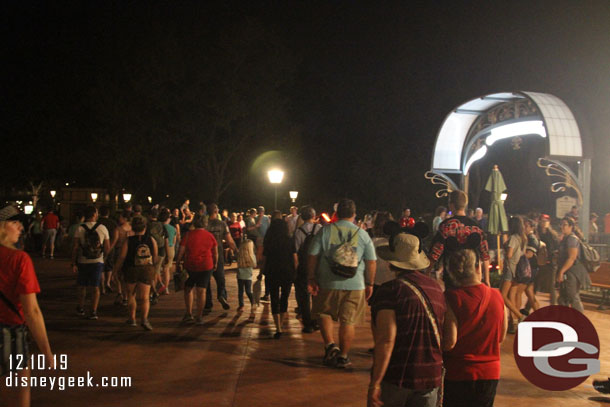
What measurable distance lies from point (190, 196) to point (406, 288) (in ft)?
135

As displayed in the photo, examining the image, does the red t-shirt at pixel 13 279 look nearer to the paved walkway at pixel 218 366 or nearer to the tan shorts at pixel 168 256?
the paved walkway at pixel 218 366

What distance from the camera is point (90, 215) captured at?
9.58 metres

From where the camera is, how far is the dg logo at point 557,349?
6.53 meters

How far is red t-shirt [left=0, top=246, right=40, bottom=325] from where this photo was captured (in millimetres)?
4027

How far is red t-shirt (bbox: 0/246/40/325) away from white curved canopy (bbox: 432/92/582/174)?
1334 cm

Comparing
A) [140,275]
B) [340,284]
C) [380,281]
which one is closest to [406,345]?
[340,284]

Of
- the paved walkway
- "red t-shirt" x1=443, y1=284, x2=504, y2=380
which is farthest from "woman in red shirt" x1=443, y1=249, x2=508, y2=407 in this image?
the paved walkway

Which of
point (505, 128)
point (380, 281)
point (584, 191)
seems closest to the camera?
point (380, 281)

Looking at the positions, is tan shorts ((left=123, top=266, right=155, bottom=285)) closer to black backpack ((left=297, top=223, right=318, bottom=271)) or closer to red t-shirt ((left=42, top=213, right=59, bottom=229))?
black backpack ((left=297, top=223, right=318, bottom=271))

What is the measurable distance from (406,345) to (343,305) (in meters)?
3.42

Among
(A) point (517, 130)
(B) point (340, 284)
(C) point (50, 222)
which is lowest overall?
(B) point (340, 284)

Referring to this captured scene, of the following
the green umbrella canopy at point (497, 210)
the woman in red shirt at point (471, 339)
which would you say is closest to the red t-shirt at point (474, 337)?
the woman in red shirt at point (471, 339)

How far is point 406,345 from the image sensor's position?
3.37 metres

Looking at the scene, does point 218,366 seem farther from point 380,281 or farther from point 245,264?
point 245,264
